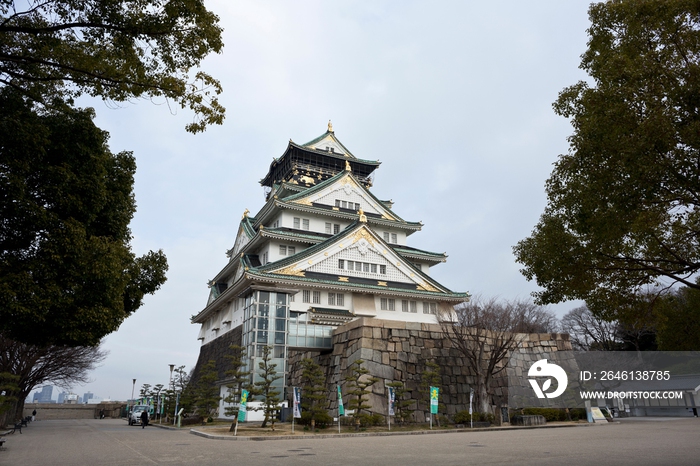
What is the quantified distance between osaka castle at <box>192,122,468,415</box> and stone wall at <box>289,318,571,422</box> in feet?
6.47

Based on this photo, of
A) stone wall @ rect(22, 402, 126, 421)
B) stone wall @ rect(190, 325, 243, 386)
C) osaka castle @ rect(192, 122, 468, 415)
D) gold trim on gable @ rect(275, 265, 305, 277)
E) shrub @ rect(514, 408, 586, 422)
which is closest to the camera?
shrub @ rect(514, 408, 586, 422)

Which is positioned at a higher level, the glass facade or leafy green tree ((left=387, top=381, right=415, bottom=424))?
the glass facade

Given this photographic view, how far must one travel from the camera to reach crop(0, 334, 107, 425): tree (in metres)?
30.9

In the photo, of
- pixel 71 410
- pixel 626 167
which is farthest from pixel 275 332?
pixel 71 410

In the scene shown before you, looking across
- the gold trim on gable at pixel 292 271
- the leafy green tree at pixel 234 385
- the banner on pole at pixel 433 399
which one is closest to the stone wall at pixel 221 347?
the gold trim on gable at pixel 292 271

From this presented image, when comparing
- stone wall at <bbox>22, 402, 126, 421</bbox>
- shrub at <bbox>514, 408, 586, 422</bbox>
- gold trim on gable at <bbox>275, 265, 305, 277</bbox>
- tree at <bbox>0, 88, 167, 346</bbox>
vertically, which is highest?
gold trim on gable at <bbox>275, 265, 305, 277</bbox>

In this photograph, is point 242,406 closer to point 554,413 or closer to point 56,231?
point 56,231

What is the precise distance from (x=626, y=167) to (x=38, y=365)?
1730 inches

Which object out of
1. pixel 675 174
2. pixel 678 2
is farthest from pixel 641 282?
pixel 678 2

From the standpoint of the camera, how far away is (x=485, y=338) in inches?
994

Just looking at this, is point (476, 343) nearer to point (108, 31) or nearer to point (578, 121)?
point (578, 121)

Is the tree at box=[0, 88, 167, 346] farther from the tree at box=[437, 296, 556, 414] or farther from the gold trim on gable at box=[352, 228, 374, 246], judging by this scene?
the gold trim on gable at box=[352, 228, 374, 246]

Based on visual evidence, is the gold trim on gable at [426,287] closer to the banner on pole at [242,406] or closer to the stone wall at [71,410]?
the banner on pole at [242,406]

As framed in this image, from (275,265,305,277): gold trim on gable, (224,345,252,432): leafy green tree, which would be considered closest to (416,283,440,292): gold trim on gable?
(275,265,305,277): gold trim on gable
